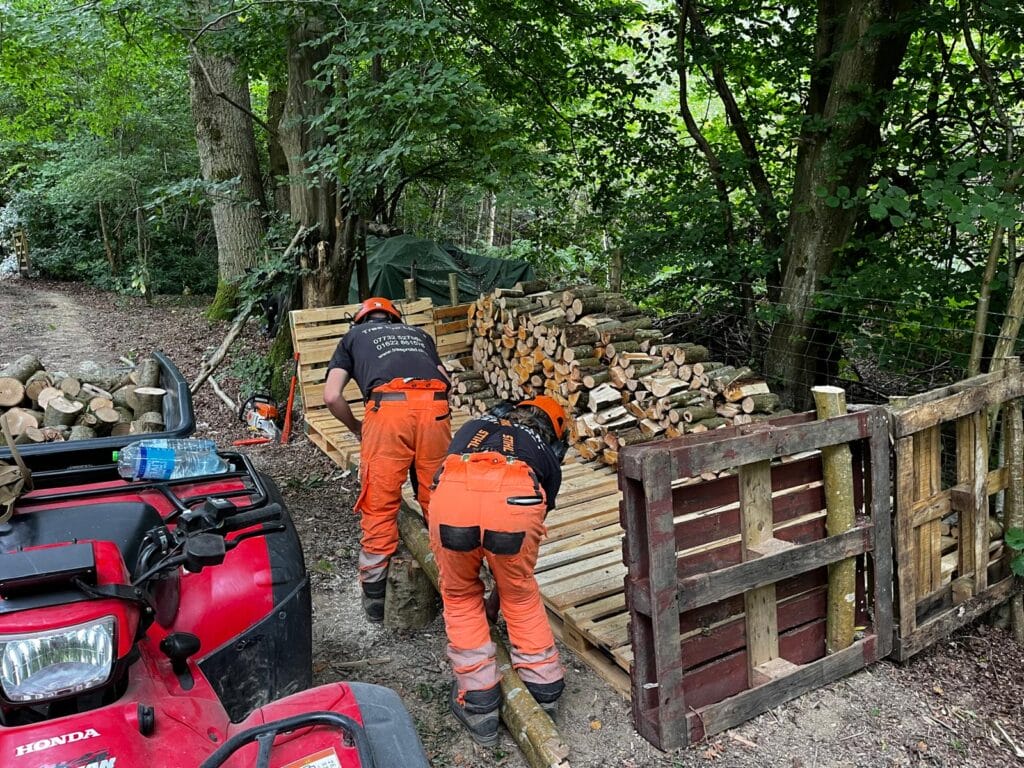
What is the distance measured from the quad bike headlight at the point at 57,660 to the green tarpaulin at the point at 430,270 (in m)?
9.79

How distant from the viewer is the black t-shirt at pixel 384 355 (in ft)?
14.8

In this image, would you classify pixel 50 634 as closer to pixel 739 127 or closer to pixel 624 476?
pixel 624 476

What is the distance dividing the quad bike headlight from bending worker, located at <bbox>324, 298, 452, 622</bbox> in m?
2.63

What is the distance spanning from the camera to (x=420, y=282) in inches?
468

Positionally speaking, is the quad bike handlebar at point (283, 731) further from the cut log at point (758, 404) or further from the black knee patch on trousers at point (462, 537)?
the cut log at point (758, 404)

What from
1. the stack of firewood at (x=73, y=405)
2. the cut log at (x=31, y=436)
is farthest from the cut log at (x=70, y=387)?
the cut log at (x=31, y=436)

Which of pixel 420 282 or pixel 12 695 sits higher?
pixel 420 282

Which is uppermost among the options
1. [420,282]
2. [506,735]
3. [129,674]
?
[420,282]

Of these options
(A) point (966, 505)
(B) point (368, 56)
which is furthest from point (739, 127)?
(A) point (966, 505)

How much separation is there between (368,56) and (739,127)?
4030 millimetres

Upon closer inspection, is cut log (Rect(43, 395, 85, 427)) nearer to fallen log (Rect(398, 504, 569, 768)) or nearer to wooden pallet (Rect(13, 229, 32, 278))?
fallen log (Rect(398, 504, 569, 768))

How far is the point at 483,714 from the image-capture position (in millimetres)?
3248

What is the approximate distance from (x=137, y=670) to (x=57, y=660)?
0.31 meters

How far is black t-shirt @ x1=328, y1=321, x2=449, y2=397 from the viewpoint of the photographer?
452 cm
